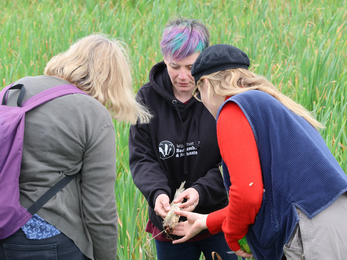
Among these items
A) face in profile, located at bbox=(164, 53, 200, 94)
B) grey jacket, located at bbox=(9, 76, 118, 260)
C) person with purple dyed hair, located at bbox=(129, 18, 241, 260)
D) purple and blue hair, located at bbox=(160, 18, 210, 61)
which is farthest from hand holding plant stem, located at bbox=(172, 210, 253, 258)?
purple and blue hair, located at bbox=(160, 18, 210, 61)

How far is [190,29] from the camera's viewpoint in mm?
1536

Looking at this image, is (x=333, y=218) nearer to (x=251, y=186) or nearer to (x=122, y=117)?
(x=251, y=186)

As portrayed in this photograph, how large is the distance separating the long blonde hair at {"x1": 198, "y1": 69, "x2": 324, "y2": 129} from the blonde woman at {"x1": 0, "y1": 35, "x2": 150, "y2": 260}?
34cm

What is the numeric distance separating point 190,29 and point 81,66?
54cm

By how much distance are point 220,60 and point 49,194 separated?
64 centimetres

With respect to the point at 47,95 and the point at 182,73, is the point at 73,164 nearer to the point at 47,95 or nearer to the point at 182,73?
the point at 47,95

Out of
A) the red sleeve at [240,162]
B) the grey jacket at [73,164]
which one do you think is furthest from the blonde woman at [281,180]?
the grey jacket at [73,164]

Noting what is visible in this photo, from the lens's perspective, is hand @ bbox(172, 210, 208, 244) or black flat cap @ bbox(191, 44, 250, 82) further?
hand @ bbox(172, 210, 208, 244)

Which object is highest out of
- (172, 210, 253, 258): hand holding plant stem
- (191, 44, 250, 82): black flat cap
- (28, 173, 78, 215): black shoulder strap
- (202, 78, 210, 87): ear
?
(191, 44, 250, 82): black flat cap

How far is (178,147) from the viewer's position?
1487 mm

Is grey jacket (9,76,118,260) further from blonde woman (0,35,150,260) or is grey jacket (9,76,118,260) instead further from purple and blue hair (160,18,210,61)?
purple and blue hair (160,18,210,61)

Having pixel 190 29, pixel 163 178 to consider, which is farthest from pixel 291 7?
pixel 163 178

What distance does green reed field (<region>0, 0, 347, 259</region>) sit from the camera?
2.42 meters

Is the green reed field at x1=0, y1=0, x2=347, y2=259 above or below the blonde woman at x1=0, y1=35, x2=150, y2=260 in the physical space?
below
